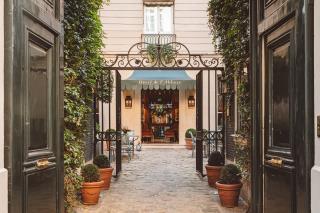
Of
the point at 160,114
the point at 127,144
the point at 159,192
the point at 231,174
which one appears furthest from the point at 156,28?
the point at 231,174

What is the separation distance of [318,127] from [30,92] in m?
2.49

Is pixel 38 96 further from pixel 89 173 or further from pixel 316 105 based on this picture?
pixel 89 173

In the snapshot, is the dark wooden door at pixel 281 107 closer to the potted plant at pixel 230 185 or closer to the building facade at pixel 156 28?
the potted plant at pixel 230 185

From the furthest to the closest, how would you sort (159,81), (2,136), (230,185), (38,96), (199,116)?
(159,81) → (199,116) → (230,185) → (38,96) → (2,136)

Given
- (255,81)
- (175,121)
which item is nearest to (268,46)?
(255,81)

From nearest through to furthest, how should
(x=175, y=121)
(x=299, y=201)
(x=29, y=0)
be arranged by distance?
(x=299, y=201), (x=29, y=0), (x=175, y=121)

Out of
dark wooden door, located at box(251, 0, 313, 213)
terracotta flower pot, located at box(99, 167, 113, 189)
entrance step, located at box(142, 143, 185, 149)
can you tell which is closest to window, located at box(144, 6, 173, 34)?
entrance step, located at box(142, 143, 185, 149)

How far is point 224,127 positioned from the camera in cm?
992

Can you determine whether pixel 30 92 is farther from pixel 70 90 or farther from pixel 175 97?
pixel 175 97

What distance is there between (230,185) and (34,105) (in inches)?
165

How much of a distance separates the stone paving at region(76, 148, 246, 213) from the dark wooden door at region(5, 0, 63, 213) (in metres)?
3.11

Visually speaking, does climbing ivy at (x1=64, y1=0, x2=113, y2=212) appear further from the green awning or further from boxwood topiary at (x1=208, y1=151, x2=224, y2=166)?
the green awning

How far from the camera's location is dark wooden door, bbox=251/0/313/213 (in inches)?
125

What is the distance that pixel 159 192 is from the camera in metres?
8.77
